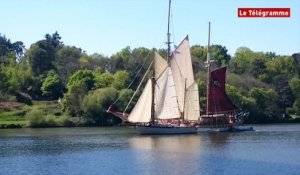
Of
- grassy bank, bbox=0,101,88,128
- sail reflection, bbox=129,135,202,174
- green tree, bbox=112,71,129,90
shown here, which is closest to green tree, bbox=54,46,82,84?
green tree, bbox=112,71,129,90

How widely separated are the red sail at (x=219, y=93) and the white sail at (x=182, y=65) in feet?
20.1

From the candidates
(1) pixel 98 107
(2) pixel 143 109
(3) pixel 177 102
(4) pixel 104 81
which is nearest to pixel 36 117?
(1) pixel 98 107

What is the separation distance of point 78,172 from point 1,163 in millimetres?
11474

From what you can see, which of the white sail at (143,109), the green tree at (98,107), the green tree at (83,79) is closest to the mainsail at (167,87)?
the white sail at (143,109)

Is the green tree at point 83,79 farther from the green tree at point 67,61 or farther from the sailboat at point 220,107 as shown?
the sailboat at point 220,107

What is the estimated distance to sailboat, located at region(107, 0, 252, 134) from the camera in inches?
3986

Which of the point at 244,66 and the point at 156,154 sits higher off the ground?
the point at 244,66

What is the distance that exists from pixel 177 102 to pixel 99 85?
50.0 metres

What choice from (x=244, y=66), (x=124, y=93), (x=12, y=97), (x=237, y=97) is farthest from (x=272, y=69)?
(x=12, y=97)

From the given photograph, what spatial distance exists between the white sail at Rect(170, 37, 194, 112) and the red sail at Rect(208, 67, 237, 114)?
6129mm

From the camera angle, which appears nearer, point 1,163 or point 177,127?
point 1,163

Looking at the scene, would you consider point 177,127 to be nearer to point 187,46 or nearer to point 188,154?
point 187,46

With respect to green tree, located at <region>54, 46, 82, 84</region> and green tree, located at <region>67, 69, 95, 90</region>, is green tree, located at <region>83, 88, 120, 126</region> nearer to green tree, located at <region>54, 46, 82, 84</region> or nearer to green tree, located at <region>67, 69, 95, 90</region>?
green tree, located at <region>67, 69, 95, 90</region>

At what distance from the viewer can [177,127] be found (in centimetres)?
10325
